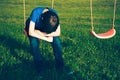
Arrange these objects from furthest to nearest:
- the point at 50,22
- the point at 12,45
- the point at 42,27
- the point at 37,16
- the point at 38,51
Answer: the point at 12,45 → the point at 38,51 → the point at 37,16 → the point at 42,27 → the point at 50,22

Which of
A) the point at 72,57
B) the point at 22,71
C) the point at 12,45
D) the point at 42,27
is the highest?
the point at 42,27

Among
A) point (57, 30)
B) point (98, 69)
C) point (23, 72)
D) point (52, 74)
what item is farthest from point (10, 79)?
point (98, 69)

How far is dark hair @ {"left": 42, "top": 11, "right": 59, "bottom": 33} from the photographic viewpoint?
5516 mm

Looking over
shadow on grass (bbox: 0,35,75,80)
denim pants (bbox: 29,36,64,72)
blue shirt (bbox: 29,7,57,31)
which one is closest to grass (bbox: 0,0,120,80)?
shadow on grass (bbox: 0,35,75,80)

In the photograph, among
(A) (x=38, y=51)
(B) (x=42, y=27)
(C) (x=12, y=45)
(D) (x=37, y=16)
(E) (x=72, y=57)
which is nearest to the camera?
(B) (x=42, y=27)

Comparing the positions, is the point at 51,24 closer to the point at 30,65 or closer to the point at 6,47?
the point at 30,65

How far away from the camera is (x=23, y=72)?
6445 millimetres

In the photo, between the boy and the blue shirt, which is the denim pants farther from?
the blue shirt

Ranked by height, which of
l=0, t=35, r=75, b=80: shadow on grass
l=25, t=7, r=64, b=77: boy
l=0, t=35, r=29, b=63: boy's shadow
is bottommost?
l=0, t=35, r=75, b=80: shadow on grass

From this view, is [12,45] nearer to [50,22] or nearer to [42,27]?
[42,27]

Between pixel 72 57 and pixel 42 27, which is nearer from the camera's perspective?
pixel 42 27

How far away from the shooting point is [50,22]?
550cm

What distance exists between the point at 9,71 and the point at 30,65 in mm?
585

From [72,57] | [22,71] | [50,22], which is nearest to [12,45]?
[72,57]
